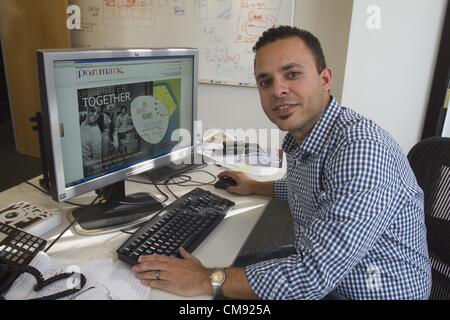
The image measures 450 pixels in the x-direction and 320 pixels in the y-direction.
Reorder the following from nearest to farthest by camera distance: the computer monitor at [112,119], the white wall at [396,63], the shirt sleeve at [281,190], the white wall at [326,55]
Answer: the computer monitor at [112,119]
the shirt sleeve at [281,190]
the white wall at [396,63]
the white wall at [326,55]

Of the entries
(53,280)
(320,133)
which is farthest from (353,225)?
(53,280)

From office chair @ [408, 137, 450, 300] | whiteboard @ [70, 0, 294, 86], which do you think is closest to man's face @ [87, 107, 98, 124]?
office chair @ [408, 137, 450, 300]

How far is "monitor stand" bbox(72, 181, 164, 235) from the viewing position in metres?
1.04

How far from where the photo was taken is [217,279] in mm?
819

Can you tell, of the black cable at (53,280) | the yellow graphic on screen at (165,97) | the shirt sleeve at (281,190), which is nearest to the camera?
the black cable at (53,280)

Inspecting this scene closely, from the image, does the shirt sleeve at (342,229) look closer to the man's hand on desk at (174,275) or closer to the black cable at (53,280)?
the man's hand on desk at (174,275)

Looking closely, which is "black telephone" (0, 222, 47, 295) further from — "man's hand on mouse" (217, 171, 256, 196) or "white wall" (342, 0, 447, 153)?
"white wall" (342, 0, 447, 153)

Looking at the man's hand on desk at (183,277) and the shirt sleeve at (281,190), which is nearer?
the man's hand on desk at (183,277)

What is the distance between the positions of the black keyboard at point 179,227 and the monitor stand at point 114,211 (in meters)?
0.08

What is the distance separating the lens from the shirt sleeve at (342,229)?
30.5 inches

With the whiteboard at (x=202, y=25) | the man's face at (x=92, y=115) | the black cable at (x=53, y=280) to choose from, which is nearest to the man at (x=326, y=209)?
the black cable at (x=53, y=280)
